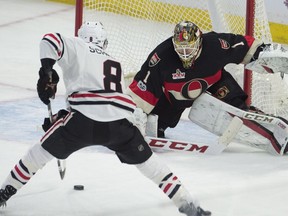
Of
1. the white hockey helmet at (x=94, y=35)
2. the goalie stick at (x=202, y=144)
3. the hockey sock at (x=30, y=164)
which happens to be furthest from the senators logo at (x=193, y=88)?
the hockey sock at (x=30, y=164)

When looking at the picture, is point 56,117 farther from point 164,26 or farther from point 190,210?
point 164,26

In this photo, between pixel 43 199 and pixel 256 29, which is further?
pixel 256 29

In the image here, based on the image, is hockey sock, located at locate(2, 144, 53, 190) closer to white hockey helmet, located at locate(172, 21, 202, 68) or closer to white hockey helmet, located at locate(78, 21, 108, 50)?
white hockey helmet, located at locate(78, 21, 108, 50)

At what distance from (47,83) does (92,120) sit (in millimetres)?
206

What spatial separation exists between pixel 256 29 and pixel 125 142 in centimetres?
210

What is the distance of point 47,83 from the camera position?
11.5ft

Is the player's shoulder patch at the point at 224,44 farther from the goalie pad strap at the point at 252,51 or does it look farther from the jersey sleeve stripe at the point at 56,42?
the jersey sleeve stripe at the point at 56,42

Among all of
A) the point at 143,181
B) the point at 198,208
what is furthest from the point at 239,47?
the point at 198,208

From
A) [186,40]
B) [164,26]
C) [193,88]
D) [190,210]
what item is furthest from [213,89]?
[190,210]

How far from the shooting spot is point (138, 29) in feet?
18.5

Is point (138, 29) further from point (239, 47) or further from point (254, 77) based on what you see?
point (239, 47)

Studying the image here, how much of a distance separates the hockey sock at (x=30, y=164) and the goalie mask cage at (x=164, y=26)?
1.54 meters

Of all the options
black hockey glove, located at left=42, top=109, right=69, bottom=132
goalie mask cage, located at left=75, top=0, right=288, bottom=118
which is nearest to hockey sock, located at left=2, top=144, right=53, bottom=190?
black hockey glove, located at left=42, top=109, right=69, bottom=132

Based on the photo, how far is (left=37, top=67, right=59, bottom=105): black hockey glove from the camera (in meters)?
3.49
